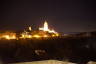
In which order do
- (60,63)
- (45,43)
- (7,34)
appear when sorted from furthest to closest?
(45,43)
(7,34)
(60,63)

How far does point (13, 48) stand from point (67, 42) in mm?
5528

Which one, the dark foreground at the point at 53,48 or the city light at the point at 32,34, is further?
the city light at the point at 32,34

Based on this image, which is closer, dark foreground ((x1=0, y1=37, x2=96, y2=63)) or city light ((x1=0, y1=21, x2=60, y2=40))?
dark foreground ((x1=0, y1=37, x2=96, y2=63))

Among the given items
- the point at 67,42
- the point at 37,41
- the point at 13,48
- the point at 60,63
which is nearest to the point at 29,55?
the point at 13,48

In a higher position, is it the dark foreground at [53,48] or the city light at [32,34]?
the city light at [32,34]

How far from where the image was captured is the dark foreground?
17219 millimetres

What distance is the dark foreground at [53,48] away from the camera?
17219 millimetres

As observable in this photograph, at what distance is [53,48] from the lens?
20.2 m

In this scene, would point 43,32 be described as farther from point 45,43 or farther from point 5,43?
point 5,43

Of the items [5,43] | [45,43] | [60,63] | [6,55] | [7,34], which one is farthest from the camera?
[45,43]

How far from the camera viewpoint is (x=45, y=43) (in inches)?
779

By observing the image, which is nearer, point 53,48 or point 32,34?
point 53,48

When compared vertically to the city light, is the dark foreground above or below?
below

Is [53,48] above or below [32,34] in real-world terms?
below
